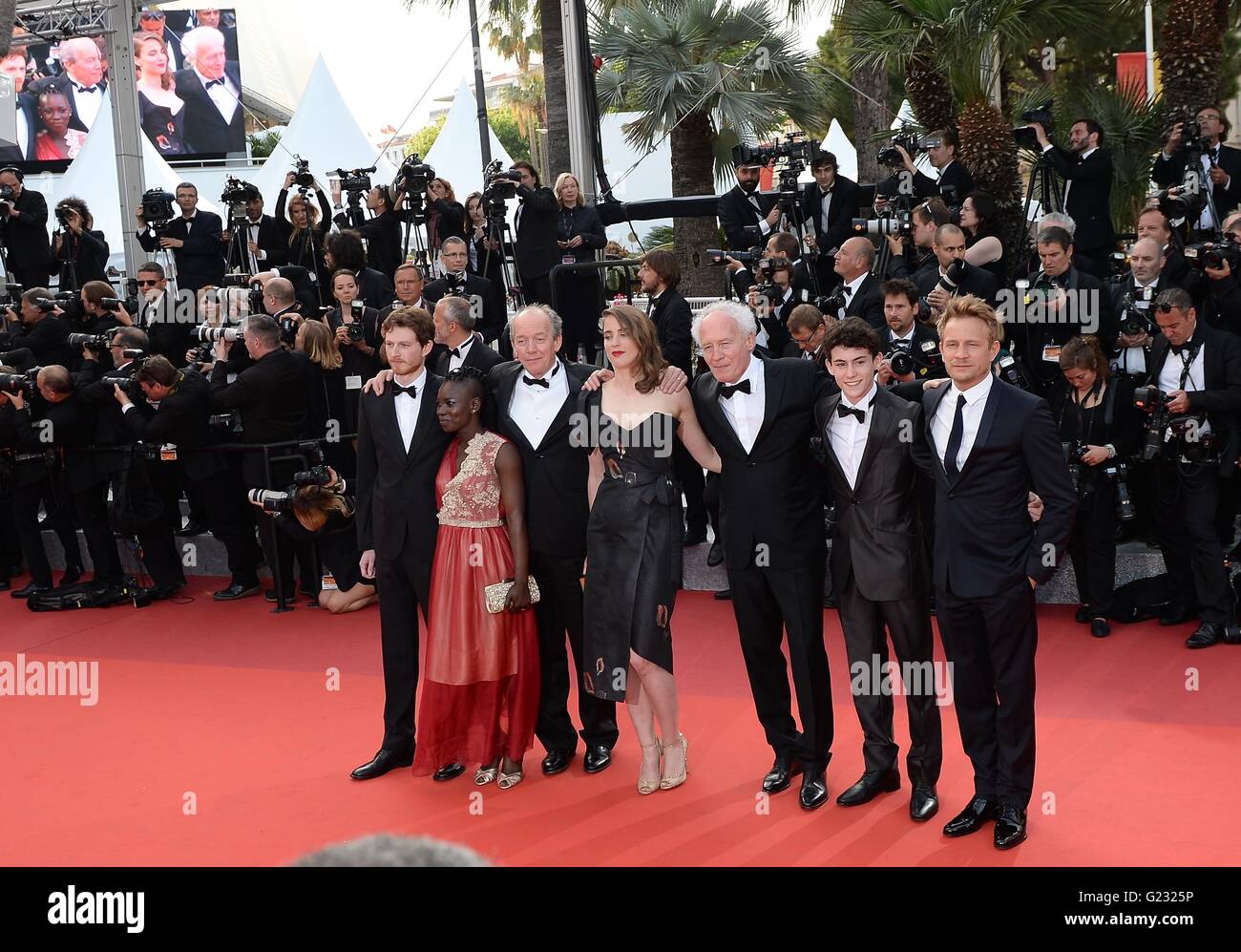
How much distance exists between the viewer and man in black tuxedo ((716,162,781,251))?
8.34 metres

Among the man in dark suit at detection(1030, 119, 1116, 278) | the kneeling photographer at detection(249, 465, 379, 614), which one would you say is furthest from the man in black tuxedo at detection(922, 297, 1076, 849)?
the man in dark suit at detection(1030, 119, 1116, 278)

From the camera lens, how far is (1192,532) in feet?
20.0

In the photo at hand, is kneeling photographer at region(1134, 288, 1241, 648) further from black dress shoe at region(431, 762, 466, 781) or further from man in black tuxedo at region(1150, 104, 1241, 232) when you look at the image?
black dress shoe at region(431, 762, 466, 781)

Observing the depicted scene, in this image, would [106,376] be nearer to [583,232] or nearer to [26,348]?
[26,348]

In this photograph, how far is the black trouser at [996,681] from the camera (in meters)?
4.03

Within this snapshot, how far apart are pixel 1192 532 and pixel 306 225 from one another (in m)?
6.57

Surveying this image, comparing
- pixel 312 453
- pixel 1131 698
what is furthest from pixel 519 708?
pixel 312 453

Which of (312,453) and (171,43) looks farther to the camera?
(171,43)

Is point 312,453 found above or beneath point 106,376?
beneath

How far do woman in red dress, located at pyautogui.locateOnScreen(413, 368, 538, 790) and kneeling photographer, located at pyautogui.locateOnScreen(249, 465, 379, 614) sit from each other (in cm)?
248

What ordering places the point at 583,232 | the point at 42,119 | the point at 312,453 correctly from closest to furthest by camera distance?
the point at 312,453, the point at 583,232, the point at 42,119

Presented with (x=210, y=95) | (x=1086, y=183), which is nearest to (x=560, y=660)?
(x=1086, y=183)

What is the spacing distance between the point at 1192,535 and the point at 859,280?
85.6 inches

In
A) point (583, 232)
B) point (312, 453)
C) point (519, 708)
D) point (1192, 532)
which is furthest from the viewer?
point (583, 232)
